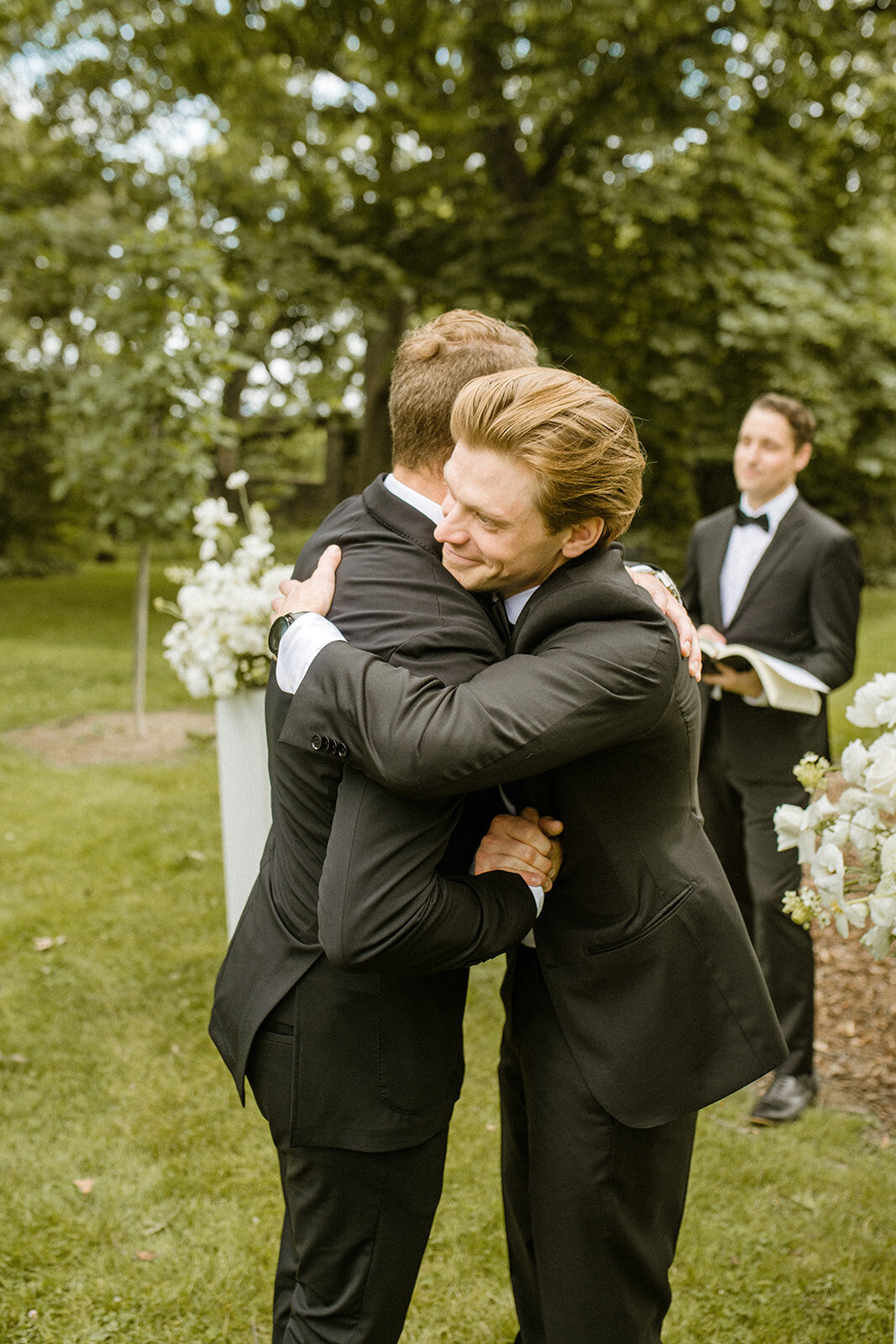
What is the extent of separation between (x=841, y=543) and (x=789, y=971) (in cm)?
168

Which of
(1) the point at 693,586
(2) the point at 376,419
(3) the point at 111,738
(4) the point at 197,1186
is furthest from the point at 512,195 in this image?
(4) the point at 197,1186

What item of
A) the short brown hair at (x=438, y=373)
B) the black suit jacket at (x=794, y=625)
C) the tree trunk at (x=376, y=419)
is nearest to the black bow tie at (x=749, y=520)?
the black suit jacket at (x=794, y=625)

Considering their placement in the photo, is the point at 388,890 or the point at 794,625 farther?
the point at 794,625

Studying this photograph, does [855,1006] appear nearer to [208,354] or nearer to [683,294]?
[208,354]

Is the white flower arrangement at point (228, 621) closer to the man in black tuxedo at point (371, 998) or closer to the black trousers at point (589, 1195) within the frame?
the man in black tuxedo at point (371, 998)

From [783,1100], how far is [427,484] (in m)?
3.16

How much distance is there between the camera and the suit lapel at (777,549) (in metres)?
4.17

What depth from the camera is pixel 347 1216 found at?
6.52 feet

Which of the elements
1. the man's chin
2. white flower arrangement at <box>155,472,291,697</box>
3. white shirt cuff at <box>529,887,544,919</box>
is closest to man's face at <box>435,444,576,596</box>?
the man's chin

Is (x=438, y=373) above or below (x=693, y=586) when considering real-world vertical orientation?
above

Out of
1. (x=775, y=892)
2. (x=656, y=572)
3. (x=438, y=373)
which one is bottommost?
(x=775, y=892)

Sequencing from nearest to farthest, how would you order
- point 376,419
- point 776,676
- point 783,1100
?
point 776,676, point 783,1100, point 376,419

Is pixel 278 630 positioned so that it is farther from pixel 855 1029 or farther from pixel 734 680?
pixel 855 1029

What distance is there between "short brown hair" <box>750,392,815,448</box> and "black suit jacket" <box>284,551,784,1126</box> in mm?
2459
